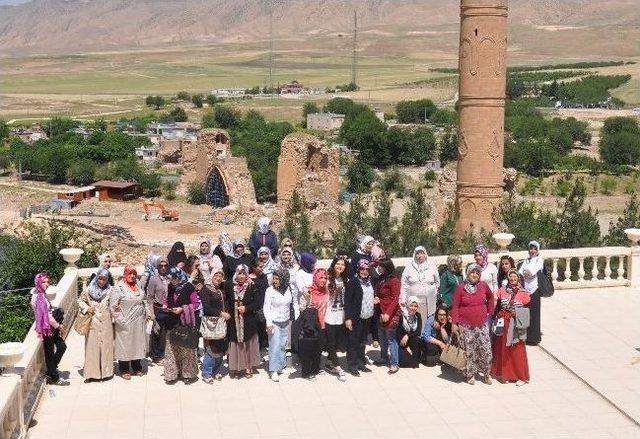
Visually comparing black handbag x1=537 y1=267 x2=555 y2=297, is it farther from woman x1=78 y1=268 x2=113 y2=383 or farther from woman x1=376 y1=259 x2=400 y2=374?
woman x1=78 y1=268 x2=113 y2=383

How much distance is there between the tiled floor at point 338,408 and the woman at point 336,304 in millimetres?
387

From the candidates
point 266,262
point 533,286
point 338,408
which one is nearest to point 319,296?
point 266,262

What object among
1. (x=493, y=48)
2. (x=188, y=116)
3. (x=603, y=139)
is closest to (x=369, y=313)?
(x=493, y=48)

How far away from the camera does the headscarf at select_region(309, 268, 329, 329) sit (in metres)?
9.89

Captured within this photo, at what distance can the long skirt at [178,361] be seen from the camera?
978 centimetres

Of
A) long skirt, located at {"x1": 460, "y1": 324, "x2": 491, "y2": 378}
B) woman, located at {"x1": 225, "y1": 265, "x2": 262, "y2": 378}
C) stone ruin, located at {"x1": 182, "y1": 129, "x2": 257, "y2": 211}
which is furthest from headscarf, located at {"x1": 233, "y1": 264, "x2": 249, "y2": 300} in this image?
stone ruin, located at {"x1": 182, "y1": 129, "x2": 257, "y2": 211}

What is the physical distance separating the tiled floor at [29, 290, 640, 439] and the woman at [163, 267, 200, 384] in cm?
17

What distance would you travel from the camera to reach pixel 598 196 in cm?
5378

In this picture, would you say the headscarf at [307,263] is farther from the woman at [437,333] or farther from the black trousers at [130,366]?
the black trousers at [130,366]

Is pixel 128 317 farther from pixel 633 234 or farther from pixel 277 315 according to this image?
pixel 633 234

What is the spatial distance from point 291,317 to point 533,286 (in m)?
2.96

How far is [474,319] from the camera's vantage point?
9719 mm

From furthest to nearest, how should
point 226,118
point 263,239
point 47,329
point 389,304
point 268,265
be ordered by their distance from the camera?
point 226,118, point 263,239, point 268,265, point 389,304, point 47,329

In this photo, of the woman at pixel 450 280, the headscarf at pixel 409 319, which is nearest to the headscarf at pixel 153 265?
the headscarf at pixel 409 319
